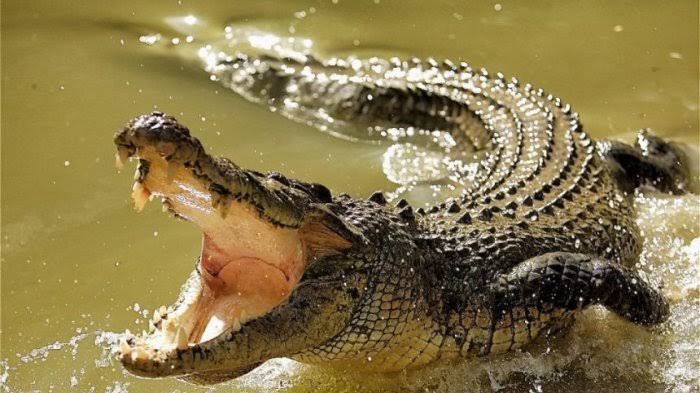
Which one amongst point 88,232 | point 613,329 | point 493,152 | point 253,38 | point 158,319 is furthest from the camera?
point 253,38

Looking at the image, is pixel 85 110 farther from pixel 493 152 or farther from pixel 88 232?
pixel 493 152

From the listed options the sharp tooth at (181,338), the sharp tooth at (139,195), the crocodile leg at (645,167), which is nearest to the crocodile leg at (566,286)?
the sharp tooth at (181,338)

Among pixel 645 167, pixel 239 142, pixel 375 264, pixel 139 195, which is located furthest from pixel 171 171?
pixel 645 167

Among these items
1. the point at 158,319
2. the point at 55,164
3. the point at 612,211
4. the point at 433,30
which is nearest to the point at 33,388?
the point at 158,319

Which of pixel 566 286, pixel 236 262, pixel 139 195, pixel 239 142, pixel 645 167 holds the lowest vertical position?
pixel 239 142

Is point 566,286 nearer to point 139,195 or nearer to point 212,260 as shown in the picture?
point 212,260
